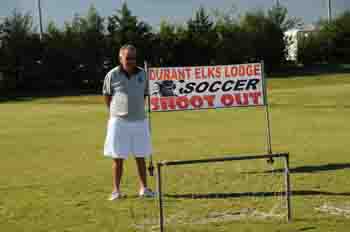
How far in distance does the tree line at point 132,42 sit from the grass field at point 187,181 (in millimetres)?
37600

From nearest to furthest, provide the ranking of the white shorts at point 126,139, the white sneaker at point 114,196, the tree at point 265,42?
1. the white sneaker at point 114,196
2. the white shorts at point 126,139
3. the tree at point 265,42

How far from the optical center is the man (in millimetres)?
8336

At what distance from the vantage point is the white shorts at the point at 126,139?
837cm

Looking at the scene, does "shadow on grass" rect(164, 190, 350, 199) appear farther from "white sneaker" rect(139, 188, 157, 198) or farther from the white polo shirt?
the white polo shirt

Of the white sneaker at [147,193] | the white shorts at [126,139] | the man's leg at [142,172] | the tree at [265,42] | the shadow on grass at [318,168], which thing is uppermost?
the tree at [265,42]

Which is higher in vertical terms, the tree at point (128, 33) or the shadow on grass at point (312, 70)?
the tree at point (128, 33)

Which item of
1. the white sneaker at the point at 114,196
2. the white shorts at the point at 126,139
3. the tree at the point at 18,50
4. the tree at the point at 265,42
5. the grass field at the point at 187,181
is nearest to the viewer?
the grass field at the point at 187,181

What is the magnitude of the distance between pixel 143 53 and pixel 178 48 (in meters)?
4.05

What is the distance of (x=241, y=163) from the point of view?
1130 centimetres

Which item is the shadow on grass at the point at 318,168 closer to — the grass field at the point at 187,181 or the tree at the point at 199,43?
the grass field at the point at 187,181

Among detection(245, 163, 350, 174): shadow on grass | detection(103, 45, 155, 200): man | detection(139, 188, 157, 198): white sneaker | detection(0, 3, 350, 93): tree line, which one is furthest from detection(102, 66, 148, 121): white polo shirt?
detection(0, 3, 350, 93): tree line

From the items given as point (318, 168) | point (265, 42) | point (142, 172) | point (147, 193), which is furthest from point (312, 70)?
point (147, 193)

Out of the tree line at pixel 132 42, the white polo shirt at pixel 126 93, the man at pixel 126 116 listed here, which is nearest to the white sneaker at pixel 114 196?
the man at pixel 126 116

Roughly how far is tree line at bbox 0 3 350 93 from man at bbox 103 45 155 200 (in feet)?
154
